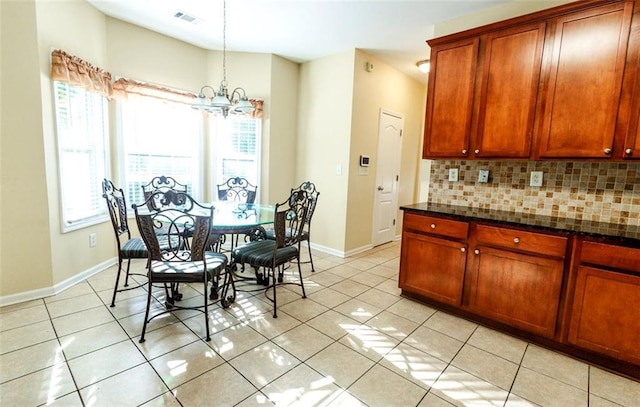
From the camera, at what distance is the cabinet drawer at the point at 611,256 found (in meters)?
1.79

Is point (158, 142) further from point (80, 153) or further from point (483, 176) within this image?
point (483, 176)

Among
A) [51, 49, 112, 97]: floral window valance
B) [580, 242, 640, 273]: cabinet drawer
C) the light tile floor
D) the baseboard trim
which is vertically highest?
[51, 49, 112, 97]: floral window valance

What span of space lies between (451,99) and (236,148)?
295 centimetres

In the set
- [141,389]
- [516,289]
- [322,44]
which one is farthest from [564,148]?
[141,389]

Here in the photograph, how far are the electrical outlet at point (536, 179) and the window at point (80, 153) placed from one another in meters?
4.25

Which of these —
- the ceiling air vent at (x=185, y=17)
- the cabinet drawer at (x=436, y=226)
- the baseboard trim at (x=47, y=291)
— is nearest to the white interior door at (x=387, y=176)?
the cabinet drawer at (x=436, y=226)

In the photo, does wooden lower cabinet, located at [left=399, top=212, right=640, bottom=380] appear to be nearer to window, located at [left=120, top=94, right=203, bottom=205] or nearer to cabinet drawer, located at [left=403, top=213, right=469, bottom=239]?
cabinet drawer, located at [left=403, top=213, right=469, bottom=239]

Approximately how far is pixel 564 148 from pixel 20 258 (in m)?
4.46

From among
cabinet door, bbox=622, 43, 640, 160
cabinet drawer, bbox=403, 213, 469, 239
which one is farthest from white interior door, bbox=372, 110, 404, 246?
cabinet door, bbox=622, 43, 640, 160

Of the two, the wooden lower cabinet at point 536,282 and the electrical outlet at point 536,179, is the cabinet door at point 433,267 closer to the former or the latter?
the wooden lower cabinet at point 536,282

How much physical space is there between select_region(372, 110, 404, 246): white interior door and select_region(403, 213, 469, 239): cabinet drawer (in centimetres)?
178

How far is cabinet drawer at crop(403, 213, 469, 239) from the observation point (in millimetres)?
2473

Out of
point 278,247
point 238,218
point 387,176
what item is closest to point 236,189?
point 238,218

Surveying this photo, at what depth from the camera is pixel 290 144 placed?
4.57m
